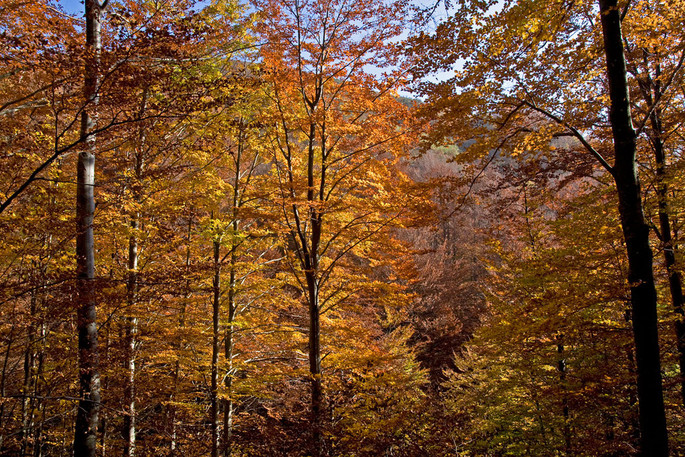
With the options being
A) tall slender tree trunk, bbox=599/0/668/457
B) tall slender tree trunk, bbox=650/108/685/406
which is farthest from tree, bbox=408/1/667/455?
tall slender tree trunk, bbox=650/108/685/406

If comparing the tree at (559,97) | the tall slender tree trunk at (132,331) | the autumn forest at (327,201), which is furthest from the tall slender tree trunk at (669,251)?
the tall slender tree trunk at (132,331)

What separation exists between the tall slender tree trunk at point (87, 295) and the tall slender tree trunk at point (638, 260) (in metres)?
6.03

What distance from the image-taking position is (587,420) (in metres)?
9.04

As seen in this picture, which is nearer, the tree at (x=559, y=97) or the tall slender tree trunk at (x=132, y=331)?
the tree at (x=559, y=97)

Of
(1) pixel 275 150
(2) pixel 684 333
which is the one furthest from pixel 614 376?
(1) pixel 275 150

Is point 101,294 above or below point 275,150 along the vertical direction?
below

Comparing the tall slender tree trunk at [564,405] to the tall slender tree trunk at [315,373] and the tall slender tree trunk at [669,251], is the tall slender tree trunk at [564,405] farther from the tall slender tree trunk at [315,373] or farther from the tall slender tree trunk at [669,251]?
the tall slender tree trunk at [315,373]

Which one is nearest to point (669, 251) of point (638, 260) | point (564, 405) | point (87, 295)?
point (638, 260)

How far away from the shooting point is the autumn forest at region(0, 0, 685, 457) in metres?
4.39

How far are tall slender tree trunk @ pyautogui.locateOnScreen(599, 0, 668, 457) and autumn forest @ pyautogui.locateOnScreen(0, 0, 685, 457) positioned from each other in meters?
0.02

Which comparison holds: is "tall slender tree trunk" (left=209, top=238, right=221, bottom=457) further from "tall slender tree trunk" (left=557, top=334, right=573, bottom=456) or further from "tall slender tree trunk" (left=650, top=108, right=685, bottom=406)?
"tall slender tree trunk" (left=650, top=108, right=685, bottom=406)

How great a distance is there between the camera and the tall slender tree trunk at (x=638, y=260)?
404 centimetres

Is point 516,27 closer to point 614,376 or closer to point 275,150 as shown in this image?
point 275,150

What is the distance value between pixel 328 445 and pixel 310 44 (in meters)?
7.56
